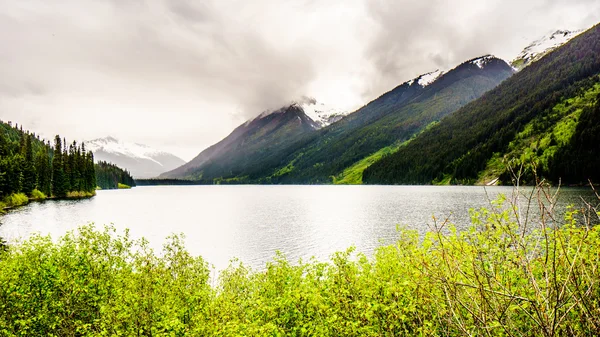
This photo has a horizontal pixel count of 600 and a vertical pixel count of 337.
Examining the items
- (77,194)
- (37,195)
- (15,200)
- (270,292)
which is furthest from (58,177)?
(270,292)

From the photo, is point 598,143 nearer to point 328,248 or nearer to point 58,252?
point 328,248

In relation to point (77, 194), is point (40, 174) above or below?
above

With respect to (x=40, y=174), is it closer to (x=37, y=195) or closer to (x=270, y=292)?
(x=37, y=195)

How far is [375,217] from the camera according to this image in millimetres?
73375

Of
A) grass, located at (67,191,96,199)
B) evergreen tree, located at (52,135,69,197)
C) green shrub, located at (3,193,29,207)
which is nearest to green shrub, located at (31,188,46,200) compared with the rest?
evergreen tree, located at (52,135,69,197)

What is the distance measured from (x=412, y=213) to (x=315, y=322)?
68566 mm

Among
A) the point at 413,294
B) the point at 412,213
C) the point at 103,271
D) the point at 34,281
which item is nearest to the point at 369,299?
the point at 413,294

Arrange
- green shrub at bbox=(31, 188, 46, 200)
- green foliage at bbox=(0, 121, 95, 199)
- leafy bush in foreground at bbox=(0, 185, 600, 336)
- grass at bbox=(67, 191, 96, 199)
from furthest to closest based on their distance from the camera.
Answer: grass at bbox=(67, 191, 96, 199) → green shrub at bbox=(31, 188, 46, 200) → green foliage at bbox=(0, 121, 95, 199) → leafy bush in foreground at bbox=(0, 185, 600, 336)

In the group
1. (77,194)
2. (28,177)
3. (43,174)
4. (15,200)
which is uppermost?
(43,174)

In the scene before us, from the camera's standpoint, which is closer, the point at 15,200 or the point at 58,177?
the point at 15,200

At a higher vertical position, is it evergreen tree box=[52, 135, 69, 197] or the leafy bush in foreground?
evergreen tree box=[52, 135, 69, 197]

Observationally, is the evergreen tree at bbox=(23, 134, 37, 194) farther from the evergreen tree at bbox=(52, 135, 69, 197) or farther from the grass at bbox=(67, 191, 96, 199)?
the grass at bbox=(67, 191, 96, 199)

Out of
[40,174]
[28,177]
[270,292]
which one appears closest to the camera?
[270,292]

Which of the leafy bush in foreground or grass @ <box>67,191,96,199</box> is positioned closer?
the leafy bush in foreground
